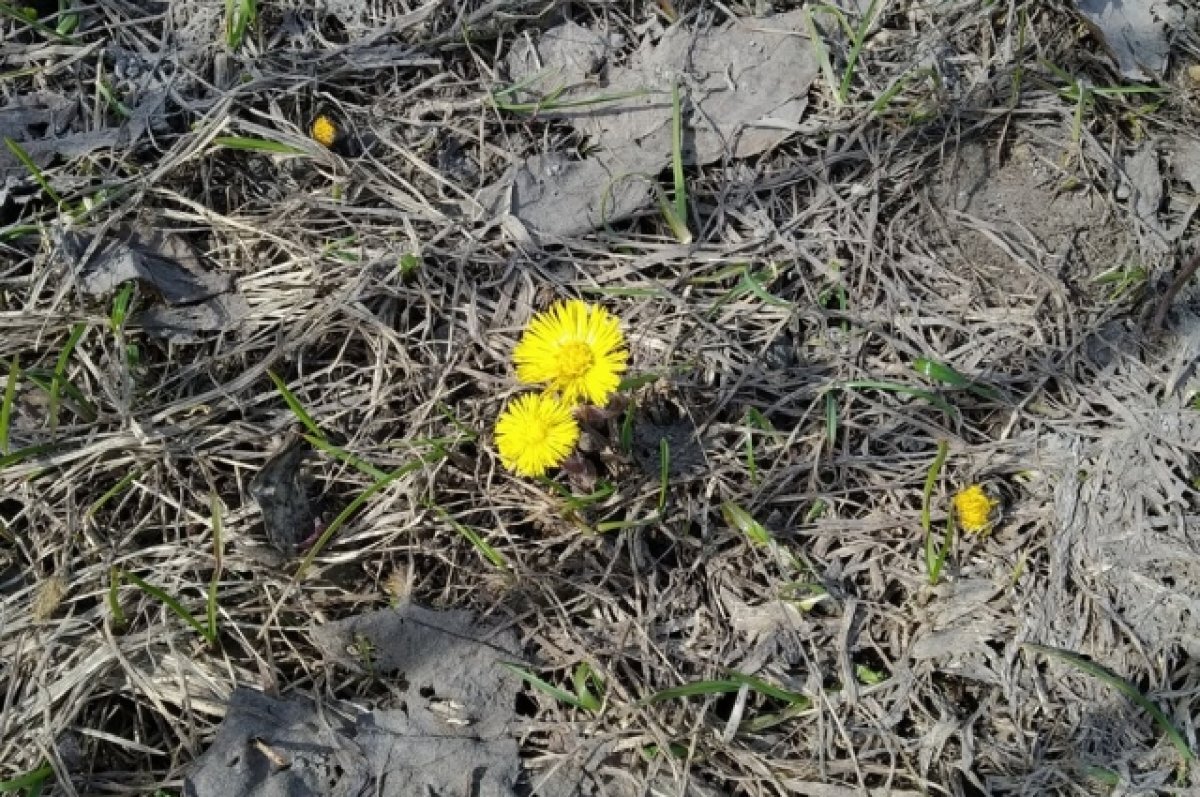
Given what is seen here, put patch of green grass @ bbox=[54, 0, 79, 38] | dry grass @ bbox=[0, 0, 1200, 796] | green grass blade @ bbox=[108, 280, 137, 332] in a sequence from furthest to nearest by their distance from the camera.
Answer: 1. patch of green grass @ bbox=[54, 0, 79, 38]
2. green grass blade @ bbox=[108, 280, 137, 332]
3. dry grass @ bbox=[0, 0, 1200, 796]

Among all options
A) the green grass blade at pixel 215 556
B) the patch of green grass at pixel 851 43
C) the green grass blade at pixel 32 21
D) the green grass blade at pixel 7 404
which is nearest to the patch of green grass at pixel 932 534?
the patch of green grass at pixel 851 43

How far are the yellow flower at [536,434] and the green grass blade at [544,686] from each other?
1.11 feet

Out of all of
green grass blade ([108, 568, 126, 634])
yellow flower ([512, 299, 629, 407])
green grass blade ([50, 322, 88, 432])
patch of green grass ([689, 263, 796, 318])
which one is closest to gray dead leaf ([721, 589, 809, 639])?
yellow flower ([512, 299, 629, 407])

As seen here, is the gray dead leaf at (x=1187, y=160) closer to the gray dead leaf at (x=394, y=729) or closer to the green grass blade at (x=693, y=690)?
the green grass blade at (x=693, y=690)

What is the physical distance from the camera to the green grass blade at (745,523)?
200cm

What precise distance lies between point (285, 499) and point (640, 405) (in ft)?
2.28

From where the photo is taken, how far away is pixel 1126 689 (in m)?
1.81

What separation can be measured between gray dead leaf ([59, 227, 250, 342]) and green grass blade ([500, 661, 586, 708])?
2.98 feet

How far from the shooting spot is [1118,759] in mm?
1799

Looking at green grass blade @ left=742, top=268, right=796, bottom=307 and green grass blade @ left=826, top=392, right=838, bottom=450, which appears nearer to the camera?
→ green grass blade @ left=826, top=392, right=838, bottom=450

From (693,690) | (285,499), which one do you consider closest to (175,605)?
(285,499)

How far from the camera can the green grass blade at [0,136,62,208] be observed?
7.29ft

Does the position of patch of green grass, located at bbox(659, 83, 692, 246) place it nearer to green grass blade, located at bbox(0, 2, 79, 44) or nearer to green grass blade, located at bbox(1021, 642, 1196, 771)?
green grass blade, located at bbox(1021, 642, 1196, 771)

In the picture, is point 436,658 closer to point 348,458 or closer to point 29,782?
point 348,458
